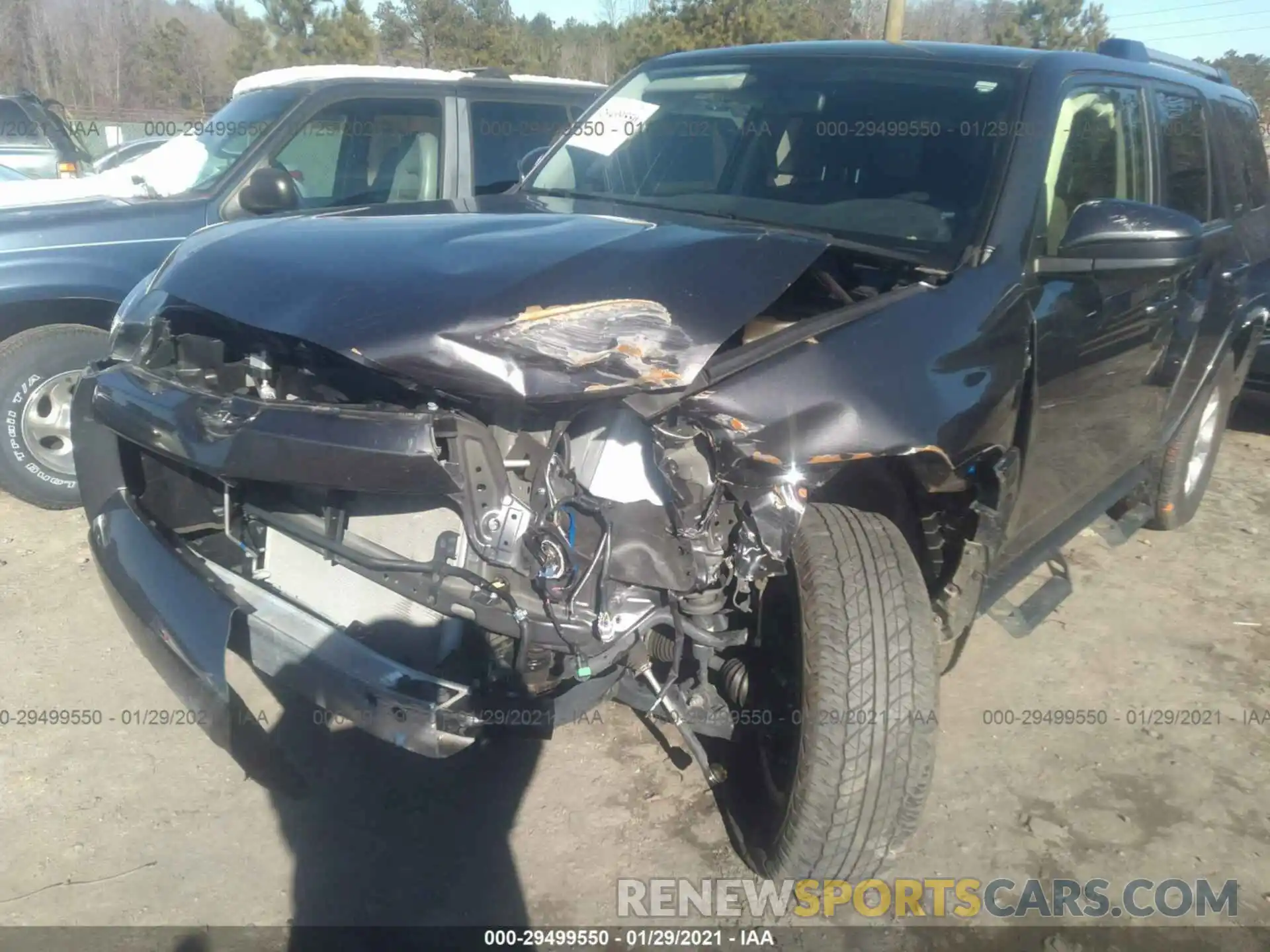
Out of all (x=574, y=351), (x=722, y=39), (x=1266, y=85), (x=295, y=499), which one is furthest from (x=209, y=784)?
(x=1266, y=85)

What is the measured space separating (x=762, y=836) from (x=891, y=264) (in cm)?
153

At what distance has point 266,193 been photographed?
4.48 metres

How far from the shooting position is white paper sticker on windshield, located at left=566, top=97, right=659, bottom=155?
3.78 meters

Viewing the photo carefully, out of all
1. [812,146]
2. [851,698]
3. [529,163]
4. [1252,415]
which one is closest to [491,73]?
[529,163]

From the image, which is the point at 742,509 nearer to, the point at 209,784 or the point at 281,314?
the point at 281,314

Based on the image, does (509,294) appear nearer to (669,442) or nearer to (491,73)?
(669,442)

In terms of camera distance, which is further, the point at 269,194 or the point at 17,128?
the point at 17,128

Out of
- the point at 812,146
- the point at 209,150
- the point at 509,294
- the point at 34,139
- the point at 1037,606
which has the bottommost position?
the point at 1037,606

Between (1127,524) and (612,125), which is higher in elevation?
(612,125)

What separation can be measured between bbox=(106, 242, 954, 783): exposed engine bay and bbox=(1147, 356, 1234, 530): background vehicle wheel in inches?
106

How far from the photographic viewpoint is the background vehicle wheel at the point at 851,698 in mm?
2230

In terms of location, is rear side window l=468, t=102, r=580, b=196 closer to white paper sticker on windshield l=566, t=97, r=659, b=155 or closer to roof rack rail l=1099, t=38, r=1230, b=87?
white paper sticker on windshield l=566, t=97, r=659, b=155

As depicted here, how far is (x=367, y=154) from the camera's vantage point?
5.13 metres

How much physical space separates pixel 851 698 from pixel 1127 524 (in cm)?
321
